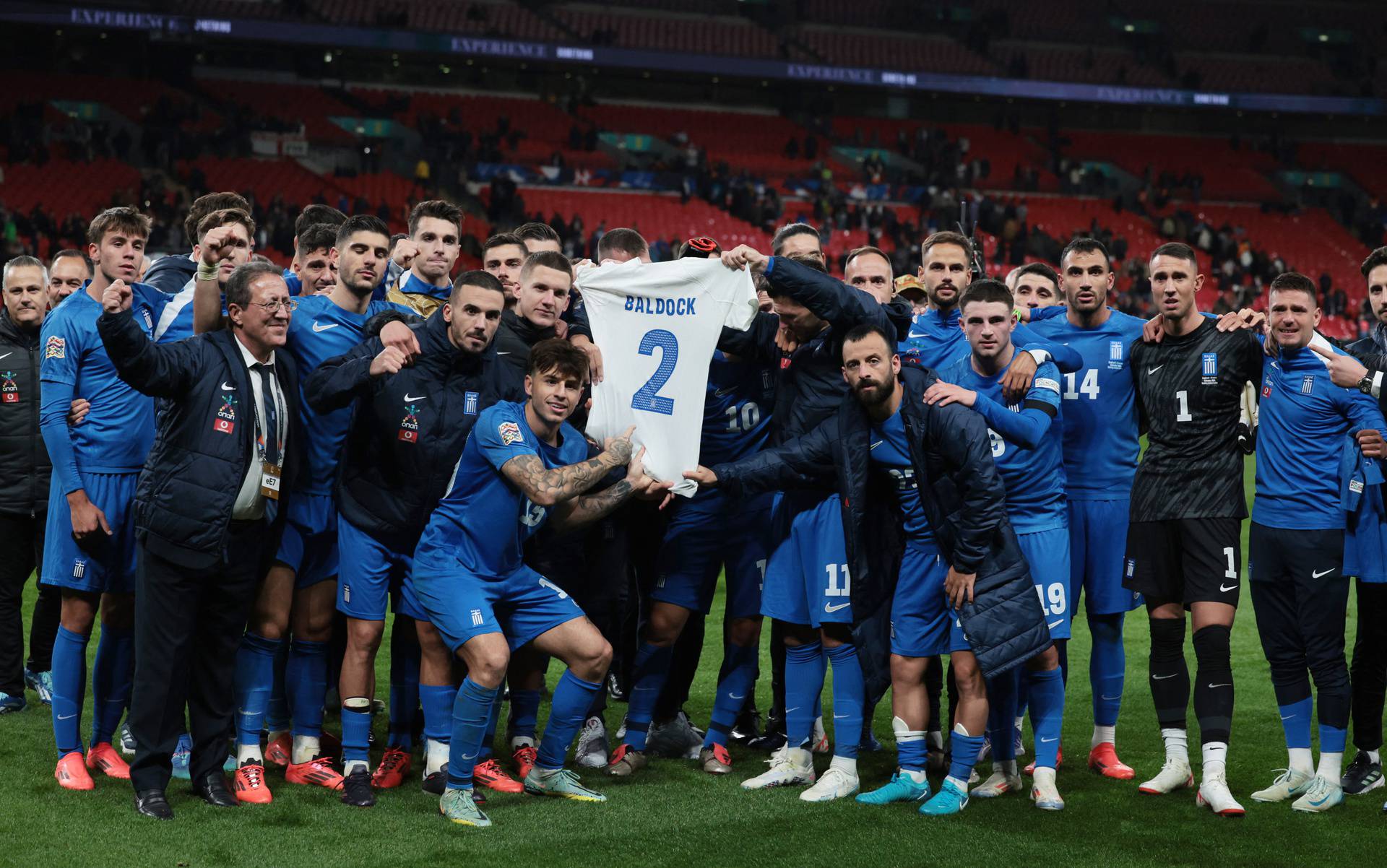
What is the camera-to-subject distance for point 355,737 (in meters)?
5.74

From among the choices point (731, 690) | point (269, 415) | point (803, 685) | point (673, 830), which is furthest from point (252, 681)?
point (803, 685)

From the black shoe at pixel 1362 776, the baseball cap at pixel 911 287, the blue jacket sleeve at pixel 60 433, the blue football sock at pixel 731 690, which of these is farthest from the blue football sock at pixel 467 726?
the black shoe at pixel 1362 776

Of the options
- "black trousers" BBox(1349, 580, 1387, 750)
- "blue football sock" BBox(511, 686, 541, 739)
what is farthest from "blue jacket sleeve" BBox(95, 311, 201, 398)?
"black trousers" BBox(1349, 580, 1387, 750)

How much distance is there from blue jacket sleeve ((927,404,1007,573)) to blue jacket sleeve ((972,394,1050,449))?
11 cm

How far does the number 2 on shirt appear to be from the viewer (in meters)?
6.04

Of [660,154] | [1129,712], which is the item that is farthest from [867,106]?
[1129,712]

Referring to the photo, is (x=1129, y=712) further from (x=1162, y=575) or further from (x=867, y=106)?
(x=867, y=106)

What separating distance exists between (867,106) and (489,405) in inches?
1484

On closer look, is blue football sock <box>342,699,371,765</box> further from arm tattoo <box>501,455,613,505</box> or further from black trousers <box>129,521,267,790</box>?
arm tattoo <box>501,455,613,505</box>

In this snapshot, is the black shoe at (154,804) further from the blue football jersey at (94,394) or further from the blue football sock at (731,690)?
the blue football sock at (731,690)

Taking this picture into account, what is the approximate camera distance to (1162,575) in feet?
19.7

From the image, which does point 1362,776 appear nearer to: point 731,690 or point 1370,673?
point 1370,673

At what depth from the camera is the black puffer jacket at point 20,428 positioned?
716cm

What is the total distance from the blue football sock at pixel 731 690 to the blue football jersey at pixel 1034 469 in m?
1.45
